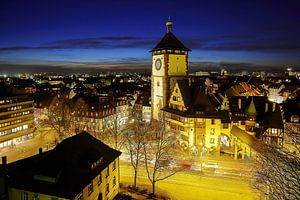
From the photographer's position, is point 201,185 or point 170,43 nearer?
point 201,185

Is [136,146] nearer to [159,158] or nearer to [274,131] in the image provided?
[159,158]

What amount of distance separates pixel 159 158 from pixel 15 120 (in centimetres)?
4647

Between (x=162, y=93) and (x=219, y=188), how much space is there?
28.5 meters

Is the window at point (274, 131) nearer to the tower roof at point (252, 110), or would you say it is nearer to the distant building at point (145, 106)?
the tower roof at point (252, 110)

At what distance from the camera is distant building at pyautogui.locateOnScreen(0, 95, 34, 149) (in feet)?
209

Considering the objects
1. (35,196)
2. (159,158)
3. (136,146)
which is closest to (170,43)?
(136,146)

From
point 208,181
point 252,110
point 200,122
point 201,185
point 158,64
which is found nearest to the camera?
point 201,185

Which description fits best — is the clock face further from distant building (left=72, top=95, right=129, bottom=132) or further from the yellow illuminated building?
distant building (left=72, top=95, right=129, bottom=132)

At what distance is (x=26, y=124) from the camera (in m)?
71.2

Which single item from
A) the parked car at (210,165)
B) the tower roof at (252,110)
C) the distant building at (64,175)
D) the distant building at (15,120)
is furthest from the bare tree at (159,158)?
the distant building at (15,120)

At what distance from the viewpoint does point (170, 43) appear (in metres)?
58.4

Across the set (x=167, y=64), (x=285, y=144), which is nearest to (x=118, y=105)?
(x=167, y=64)

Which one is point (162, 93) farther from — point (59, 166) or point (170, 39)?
point (59, 166)

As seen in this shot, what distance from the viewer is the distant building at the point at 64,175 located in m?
25.2
